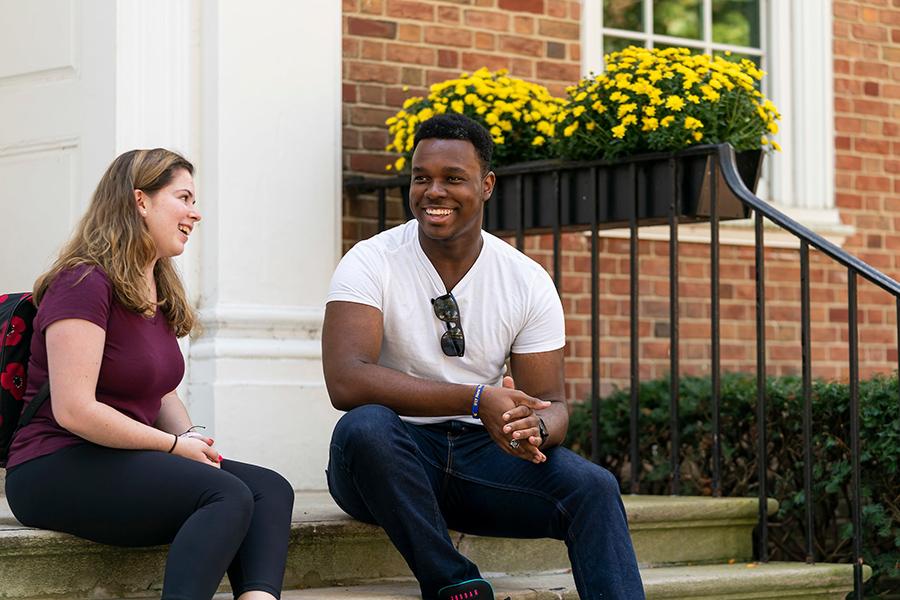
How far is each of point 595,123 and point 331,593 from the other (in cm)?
195

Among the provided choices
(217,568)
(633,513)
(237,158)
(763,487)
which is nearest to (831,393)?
(763,487)

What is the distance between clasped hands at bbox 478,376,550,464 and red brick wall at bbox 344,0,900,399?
2.01 m

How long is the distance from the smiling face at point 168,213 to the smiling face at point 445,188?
62cm

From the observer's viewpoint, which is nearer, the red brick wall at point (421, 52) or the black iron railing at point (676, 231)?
the black iron railing at point (676, 231)

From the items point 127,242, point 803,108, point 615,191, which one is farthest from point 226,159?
point 803,108

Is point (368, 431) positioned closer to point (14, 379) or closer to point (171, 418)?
point (171, 418)

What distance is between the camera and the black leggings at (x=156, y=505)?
3.18 metres

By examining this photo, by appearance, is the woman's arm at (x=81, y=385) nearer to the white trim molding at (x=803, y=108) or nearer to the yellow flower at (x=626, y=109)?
the yellow flower at (x=626, y=109)

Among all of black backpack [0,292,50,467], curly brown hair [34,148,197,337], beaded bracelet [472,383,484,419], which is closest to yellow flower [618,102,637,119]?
beaded bracelet [472,383,484,419]

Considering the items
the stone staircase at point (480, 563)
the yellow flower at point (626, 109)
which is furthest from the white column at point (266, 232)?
the yellow flower at point (626, 109)

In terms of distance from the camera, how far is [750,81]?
4949mm

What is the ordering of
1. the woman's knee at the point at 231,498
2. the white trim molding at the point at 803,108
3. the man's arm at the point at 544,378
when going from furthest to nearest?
the white trim molding at the point at 803,108, the man's arm at the point at 544,378, the woman's knee at the point at 231,498

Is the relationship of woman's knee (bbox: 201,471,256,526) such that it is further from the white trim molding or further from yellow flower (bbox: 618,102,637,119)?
the white trim molding

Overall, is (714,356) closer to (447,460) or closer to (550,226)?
(550,226)
